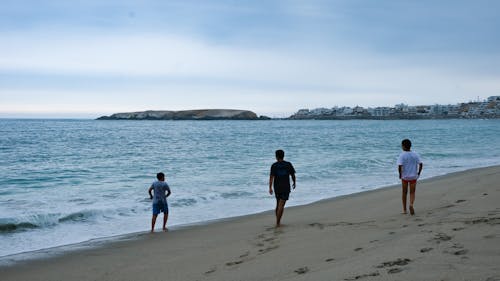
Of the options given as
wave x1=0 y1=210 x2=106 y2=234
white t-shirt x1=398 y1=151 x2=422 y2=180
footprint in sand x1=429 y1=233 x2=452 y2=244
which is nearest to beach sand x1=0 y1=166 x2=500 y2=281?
footprint in sand x1=429 y1=233 x2=452 y2=244

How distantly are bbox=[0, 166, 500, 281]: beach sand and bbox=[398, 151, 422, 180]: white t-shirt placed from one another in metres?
0.84

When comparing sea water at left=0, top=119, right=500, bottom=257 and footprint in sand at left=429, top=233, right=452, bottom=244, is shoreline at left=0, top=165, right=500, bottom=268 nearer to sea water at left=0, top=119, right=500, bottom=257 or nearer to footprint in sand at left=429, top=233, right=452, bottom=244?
sea water at left=0, top=119, right=500, bottom=257

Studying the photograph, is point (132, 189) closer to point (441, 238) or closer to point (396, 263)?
point (441, 238)

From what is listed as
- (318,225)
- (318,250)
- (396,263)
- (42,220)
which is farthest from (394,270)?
(42,220)

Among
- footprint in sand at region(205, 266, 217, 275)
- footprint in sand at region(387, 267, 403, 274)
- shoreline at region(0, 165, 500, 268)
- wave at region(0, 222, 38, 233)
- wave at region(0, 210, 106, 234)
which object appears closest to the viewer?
A: footprint in sand at region(387, 267, 403, 274)

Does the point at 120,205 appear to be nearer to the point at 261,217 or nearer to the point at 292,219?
the point at 261,217

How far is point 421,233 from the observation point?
698 centimetres

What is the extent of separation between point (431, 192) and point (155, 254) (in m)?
9.09

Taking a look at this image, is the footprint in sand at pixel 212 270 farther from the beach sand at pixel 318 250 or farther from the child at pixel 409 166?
the child at pixel 409 166

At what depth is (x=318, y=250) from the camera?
22.5 feet

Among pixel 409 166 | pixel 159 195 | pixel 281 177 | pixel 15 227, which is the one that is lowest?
pixel 15 227

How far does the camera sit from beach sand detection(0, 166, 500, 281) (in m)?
5.15

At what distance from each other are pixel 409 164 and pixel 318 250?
3929mm

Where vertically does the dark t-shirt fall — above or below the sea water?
above
